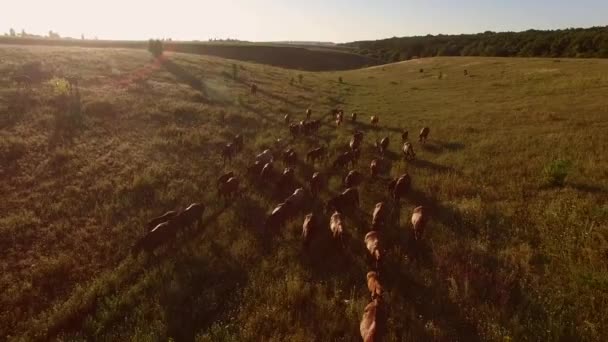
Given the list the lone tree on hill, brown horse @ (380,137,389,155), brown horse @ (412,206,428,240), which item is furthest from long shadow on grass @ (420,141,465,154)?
the lone tree on hill

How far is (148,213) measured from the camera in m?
11.9

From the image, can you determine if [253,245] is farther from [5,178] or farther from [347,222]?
[5,178]

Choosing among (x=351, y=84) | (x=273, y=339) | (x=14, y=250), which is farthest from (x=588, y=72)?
(x=14, y=250)

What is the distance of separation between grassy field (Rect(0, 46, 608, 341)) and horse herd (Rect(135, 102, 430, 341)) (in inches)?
13.0

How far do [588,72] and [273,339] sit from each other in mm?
40316

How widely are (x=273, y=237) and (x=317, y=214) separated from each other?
6.67 ft

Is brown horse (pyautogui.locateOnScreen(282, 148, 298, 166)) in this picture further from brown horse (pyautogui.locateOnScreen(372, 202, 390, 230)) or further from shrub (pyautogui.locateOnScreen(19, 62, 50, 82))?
shrub (pyautogui.locateOnScreen(19, 62, 50, 82))

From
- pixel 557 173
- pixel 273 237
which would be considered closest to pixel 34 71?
pixel 273 237

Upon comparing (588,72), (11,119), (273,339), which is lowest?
(273,339)

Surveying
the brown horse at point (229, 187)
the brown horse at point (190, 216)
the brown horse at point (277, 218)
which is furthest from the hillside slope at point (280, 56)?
the brown horse at point (277, 218)

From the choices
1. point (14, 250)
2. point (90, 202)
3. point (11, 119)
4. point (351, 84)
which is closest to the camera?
point (14, 250)

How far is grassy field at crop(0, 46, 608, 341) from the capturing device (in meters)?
7.36

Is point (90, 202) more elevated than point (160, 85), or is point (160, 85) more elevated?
point (160, 85)

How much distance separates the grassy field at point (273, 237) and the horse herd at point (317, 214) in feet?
1.08
